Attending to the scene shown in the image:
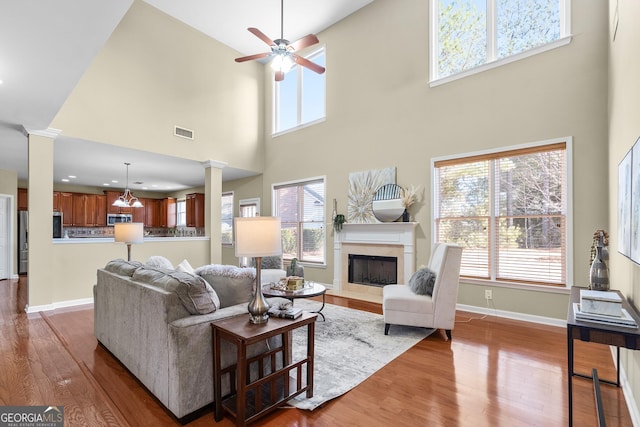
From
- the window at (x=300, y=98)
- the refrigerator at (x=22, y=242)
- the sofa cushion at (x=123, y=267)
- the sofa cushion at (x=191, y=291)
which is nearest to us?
the sofa cushion at (x=191, y=291)

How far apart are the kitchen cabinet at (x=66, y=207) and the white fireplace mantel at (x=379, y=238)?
7.99m

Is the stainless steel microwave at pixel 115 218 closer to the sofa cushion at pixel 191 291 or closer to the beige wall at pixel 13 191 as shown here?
the beige wall at pixel 13 191

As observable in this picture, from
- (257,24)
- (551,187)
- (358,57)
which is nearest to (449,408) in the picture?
(551,187)

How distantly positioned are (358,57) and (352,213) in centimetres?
288

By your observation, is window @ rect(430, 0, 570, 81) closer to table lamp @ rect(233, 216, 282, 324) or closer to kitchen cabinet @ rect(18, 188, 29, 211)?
table lamp @ rect(233, 216, 282, 324)

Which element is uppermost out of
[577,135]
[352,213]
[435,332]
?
[577,135]

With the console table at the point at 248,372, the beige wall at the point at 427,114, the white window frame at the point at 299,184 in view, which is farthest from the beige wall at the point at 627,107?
the white window frame at the point at 299,184

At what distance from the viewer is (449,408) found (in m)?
2.06

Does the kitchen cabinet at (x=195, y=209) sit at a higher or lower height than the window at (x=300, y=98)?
lower

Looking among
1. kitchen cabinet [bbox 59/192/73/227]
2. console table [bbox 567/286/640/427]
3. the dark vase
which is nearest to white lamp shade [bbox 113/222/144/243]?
console table [bbox 567/286/640/427]

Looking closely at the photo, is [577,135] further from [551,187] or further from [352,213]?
[352,213]

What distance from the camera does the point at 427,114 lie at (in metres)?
4.83

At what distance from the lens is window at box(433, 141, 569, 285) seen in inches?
149

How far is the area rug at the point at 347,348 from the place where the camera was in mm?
2299
